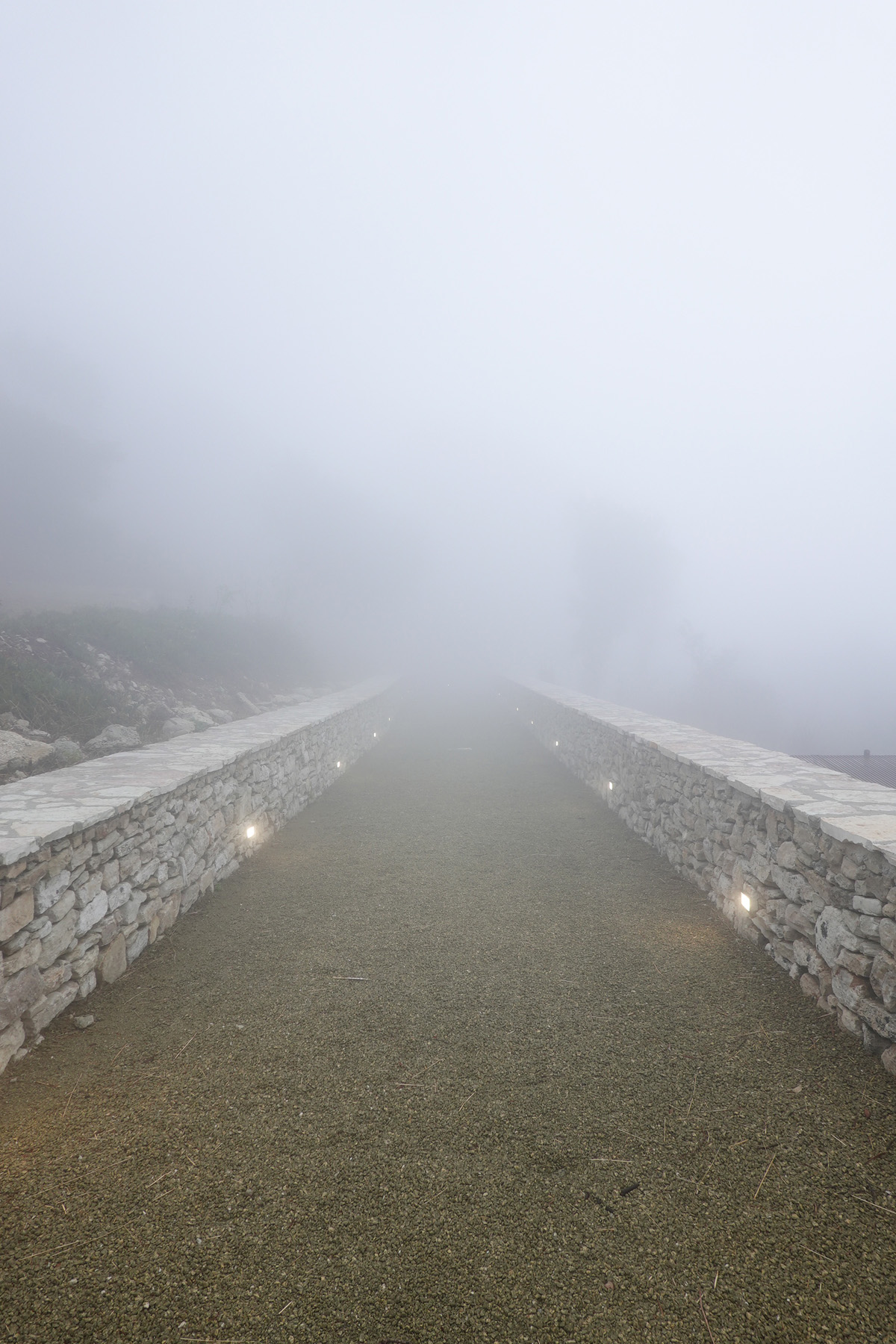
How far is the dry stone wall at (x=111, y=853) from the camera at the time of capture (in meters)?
3.04

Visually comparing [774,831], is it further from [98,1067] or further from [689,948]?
[98,1067]

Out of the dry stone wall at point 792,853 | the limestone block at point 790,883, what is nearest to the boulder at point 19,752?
the dry stone wall at point 792,853

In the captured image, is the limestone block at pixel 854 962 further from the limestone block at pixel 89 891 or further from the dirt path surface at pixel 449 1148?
the limestone block at pixel 89 891

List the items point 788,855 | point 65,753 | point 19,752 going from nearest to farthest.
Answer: point 788,855 < point 19,752 < point 65,753

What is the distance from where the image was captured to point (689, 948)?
4266mm

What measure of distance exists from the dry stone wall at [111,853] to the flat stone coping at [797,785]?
15.1ft

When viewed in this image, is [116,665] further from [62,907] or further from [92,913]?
[62,907]

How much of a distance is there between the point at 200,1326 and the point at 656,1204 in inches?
65.0

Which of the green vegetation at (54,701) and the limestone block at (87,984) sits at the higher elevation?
the green vegetation at (54,701)

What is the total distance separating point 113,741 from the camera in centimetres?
909

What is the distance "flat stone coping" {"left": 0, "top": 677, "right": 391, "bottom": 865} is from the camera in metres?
3.27

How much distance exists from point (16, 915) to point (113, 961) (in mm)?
1090

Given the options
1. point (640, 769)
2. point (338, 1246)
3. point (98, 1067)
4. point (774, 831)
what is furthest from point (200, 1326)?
point (640, 769)

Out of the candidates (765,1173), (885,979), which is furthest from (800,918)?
(765,1173)
